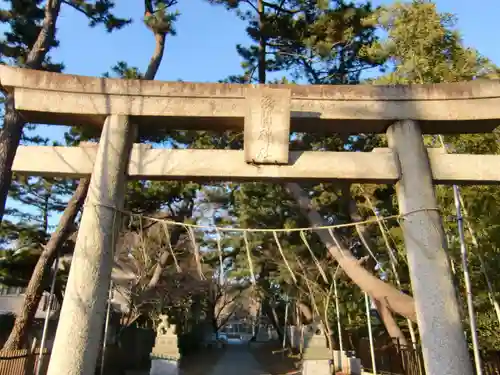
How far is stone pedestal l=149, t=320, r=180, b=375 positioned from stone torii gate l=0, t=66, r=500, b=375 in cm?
1203

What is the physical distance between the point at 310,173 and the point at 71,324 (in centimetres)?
320

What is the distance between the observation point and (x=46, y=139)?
15414mm

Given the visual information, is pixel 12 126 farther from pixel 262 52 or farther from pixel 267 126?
pixel 267 126

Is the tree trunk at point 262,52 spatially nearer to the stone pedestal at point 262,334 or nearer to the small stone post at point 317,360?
the small stone post at point 317,360

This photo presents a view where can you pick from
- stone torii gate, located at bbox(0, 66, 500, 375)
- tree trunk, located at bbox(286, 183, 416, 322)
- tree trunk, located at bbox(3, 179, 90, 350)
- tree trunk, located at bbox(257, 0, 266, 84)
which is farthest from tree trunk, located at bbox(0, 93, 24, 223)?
tree trunk, located at bbox(286, 183, 416, 322)

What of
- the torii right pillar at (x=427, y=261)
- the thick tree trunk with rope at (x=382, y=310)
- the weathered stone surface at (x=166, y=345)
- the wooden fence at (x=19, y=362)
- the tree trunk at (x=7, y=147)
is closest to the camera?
the torii right pillar at (x=427, y=261)

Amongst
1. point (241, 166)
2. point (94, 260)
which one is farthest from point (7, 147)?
point (241, 166)

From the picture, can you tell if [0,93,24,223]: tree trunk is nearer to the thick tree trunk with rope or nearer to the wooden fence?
the wooden fence

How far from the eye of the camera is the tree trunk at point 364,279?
931cm

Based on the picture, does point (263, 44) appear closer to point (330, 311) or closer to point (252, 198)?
point (252, 198)

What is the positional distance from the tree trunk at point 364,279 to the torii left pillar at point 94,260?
16.8 ft

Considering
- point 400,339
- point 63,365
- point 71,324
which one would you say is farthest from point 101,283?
point 400,339

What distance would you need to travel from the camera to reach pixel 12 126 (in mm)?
10539

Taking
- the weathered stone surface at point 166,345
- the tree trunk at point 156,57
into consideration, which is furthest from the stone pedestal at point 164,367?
the tree trunk at point 156,57
